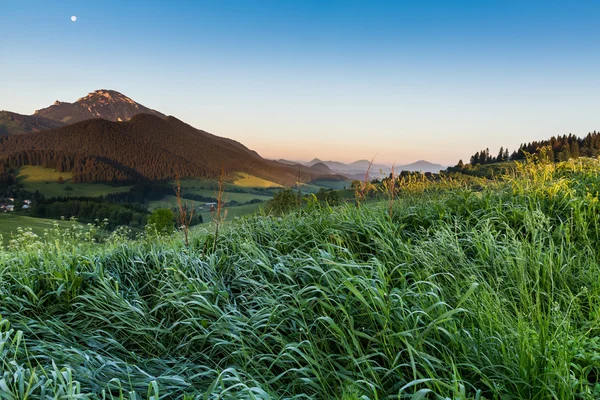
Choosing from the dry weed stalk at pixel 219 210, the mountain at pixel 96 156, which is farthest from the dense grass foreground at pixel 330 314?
the mountain at pixel 96 156

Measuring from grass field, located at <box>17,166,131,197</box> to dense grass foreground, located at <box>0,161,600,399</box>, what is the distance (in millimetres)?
141190

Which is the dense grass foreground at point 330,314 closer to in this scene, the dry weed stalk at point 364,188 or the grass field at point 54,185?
the dry weed stalk at point 364,188

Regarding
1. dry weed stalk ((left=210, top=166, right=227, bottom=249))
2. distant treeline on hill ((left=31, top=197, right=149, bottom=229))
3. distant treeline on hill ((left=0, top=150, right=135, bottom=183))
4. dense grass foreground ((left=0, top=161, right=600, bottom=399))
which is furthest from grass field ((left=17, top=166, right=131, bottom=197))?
dense grass foreground ((left=0, top=161, right=600, bottom=399))

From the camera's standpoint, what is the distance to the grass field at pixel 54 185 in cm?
12106

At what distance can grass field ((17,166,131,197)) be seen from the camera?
4766 inches

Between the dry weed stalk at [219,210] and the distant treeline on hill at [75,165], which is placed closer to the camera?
the dry weed stalk at [219,210]

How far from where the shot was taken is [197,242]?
4941 mm

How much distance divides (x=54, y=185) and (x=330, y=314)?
158 metres

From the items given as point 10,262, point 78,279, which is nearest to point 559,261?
point 78,279

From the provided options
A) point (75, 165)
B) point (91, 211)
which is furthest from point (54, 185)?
point (91, 211)

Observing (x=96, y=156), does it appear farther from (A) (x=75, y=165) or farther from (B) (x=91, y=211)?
(B) (x=91, y=211)

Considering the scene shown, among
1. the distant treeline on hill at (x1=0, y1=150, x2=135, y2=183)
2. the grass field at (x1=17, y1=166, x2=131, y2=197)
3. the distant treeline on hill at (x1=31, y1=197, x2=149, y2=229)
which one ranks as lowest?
the distant treeline on hill at (x1=31, y1=197, x2=149, y2=229)

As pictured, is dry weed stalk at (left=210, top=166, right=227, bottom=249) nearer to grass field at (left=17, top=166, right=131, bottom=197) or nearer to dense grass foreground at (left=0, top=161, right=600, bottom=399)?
dense grass foreground at (left=0, top=161, right=600, bottom=399)

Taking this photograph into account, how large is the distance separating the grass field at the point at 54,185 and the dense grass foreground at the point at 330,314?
14119cm
